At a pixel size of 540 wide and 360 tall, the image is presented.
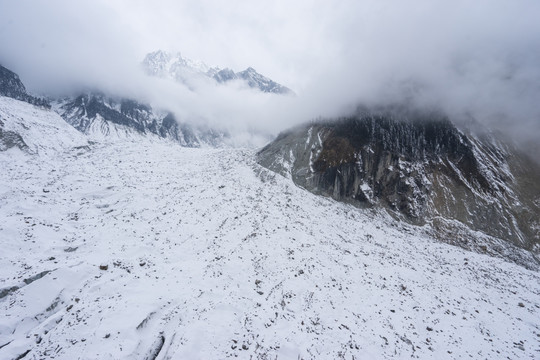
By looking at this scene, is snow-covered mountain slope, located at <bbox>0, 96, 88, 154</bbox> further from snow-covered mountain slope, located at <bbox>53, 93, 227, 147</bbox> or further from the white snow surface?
snow-covered mountain slope, located at <bbox>53, 93, 227, 147</bbox>

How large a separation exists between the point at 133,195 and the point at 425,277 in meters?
33.5

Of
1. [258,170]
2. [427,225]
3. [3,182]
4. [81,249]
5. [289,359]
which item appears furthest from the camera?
[258,170]

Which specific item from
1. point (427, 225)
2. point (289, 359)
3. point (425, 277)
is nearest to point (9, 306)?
point (289, 359)

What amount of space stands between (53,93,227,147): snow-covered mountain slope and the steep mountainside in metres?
157

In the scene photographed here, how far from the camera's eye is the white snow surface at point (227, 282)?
11.5 metres

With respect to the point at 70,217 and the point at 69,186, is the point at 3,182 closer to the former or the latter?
the point at 69,186

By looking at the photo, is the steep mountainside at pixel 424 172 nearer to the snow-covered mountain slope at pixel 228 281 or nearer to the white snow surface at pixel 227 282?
the snow-covered mountain slope at pixel 228 281

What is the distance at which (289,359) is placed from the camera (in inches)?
434

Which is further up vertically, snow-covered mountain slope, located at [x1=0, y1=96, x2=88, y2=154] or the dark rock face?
the dark rock face

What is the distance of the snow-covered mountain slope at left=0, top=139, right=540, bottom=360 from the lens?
11531 mm

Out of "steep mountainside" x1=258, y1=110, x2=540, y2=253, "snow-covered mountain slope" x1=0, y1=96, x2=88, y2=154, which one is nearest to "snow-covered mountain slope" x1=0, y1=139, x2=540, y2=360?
"steep mountainside" x1=258, y1=110, x2=540, y2=253

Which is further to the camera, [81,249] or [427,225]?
[427,225]

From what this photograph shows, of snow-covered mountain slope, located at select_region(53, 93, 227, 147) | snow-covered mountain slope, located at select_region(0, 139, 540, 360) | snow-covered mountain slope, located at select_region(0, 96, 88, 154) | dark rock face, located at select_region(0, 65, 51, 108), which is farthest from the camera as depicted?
snow-covered mountain slope, located at select_region(53, 93, 227, 147)

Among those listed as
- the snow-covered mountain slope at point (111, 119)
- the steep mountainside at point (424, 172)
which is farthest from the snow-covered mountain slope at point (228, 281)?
the snow-covered mountain slope at point (111, 119)
